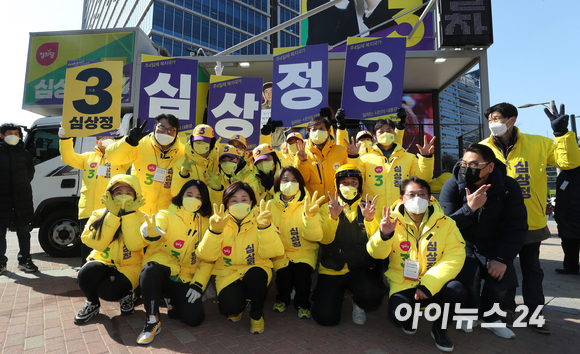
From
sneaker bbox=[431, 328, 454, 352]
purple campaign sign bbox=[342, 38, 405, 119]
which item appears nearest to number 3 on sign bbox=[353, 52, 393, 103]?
purple campaign sign bbox=[342, 38, 405, 119]

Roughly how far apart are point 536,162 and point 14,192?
689 cm

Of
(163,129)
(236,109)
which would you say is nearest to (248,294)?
(163,129)

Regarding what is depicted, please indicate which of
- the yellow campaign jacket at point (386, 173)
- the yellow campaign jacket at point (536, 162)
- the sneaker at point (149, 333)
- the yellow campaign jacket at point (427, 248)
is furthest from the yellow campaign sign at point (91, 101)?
the yellow campaign jacket at point (536, 162)

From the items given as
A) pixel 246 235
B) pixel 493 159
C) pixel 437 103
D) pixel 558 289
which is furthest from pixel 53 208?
pixel 437 103

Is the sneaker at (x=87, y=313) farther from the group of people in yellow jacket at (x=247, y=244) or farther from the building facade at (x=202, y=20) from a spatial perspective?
the building facade at (x=202, y=20)

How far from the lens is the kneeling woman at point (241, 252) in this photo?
9.45 ft

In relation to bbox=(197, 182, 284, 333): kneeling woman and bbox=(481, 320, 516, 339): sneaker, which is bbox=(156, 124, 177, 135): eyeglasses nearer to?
bbox=(197, 182, 284, 333): kneeling woman

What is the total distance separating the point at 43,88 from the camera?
20.2ft

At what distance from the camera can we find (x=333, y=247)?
325 centimetres

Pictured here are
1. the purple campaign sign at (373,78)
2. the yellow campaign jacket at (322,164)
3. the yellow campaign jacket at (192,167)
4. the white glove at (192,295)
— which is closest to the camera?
the white glove at (192,295)

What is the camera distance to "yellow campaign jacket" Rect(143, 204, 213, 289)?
9.98 feet

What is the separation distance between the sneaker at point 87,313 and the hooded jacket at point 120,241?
382 millimetres

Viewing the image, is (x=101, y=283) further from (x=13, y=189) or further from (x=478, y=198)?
(x=478, y=198)

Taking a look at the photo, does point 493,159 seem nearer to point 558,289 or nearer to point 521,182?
point 521,182
